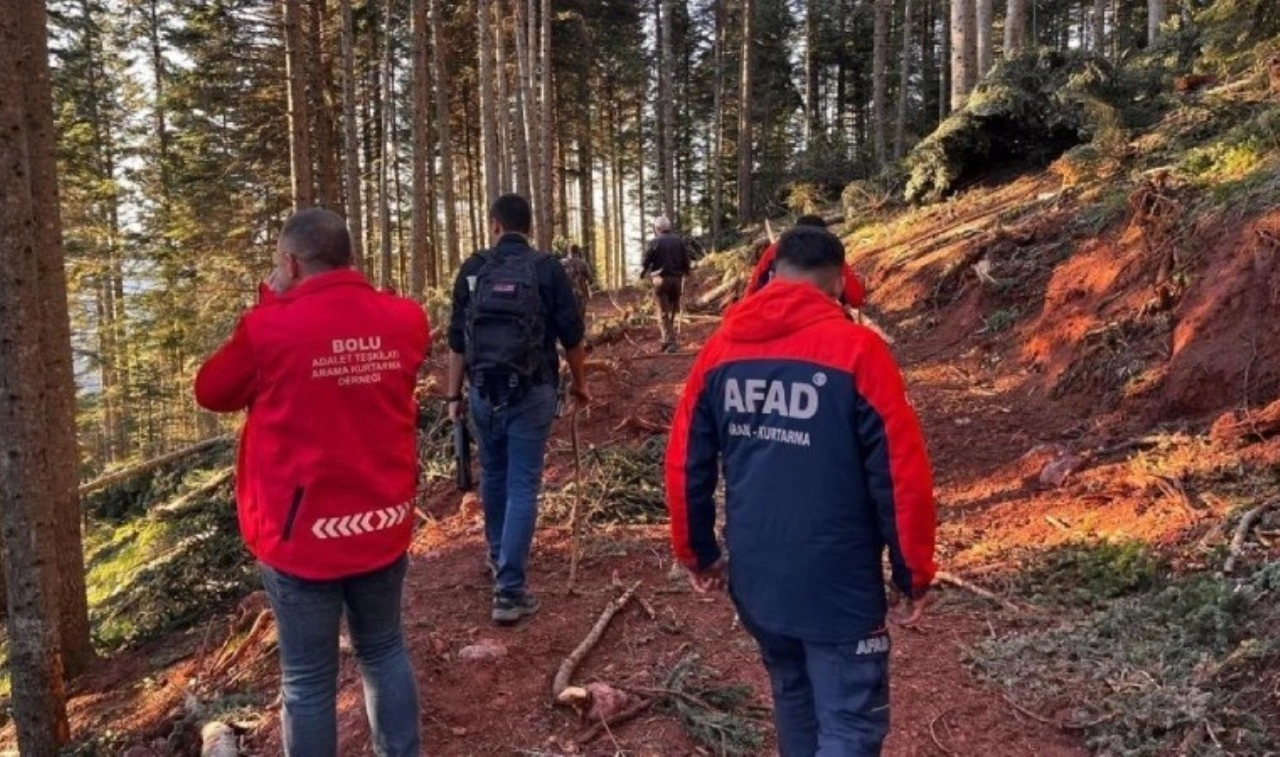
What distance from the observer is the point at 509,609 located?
4.89 metres

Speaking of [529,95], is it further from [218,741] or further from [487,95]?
[218,741]

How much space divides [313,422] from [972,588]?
380cm

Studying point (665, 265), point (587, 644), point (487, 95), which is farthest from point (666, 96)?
point (587, 644)

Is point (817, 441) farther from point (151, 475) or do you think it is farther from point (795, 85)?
point (795, 85)

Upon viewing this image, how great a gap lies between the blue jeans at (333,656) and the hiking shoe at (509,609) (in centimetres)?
148

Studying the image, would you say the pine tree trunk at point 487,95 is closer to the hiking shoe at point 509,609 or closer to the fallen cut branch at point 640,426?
the fallen cut branch at point 640,426

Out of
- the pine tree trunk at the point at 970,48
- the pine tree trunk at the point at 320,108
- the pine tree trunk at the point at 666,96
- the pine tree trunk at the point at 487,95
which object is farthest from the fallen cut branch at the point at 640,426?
the pine tree trunk at the point at 666,96

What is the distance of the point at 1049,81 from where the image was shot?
12688 millimetres

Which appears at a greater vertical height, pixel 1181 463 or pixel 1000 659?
pixel 1181 463

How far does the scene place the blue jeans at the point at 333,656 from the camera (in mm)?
3002

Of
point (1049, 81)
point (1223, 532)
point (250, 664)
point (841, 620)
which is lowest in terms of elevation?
point (250, 664)

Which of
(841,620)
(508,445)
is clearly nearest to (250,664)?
(508,445)

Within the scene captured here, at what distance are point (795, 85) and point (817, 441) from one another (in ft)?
123

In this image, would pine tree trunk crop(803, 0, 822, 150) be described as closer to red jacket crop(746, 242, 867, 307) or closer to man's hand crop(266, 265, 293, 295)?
red jacket crop(746, 242, 867, 307)
